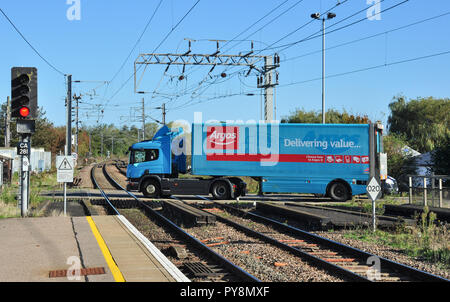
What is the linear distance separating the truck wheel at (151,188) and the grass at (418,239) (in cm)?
1342

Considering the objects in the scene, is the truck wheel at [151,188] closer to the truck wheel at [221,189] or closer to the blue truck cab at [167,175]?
the blue truck cab at [167,175]

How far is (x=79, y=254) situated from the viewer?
9984 mm

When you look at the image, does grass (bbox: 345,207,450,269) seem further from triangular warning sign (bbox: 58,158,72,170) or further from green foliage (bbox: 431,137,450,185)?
green foliage (bbox: 431,137,450,185)

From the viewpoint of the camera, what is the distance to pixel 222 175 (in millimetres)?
25141

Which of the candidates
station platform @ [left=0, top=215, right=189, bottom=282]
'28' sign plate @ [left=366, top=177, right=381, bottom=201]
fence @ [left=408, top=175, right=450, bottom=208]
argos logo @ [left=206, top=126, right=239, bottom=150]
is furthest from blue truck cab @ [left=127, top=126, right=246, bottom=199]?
'28' sign plate @ [left=366, top=177, right=381, bottom=201]

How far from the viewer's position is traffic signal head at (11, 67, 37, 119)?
15.2 m

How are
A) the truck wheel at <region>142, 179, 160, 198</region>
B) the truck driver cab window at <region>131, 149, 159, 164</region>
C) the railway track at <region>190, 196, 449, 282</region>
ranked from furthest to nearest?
the truck driver cab window at <region>131, 149, 159, 164</region> → the truck wheel at <region>142, 179, 160, 198</region> → the railway track at <region>190, 196, 449, 282</region>

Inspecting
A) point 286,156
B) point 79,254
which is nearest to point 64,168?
point 79,254

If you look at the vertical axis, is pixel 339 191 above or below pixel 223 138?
below

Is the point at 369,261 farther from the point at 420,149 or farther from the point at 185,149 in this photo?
the point at 420,149

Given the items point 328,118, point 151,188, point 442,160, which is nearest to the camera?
point 151,188

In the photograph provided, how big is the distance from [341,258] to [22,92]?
10.4 metres

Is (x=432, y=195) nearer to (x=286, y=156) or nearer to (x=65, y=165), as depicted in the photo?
(x=286, y=156)

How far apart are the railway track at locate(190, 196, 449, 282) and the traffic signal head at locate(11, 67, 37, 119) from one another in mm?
7290
